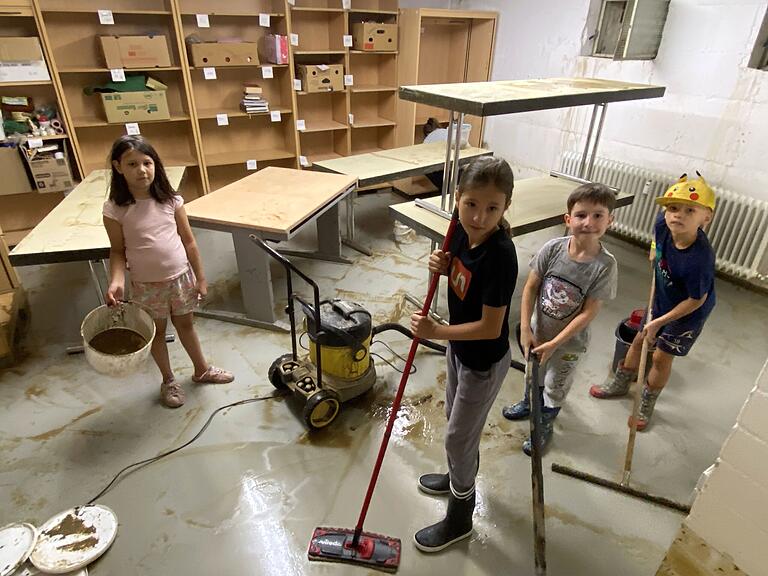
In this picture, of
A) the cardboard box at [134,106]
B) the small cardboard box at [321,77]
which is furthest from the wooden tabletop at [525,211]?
the cardboard box at [134,106]

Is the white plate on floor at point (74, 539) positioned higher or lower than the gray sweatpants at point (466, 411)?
lower

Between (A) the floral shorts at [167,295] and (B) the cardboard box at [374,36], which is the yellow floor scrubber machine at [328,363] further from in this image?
(B) the cardboard box at [374,36]

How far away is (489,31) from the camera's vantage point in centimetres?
521

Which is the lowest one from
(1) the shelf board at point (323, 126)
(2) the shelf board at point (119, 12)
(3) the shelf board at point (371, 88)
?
(1) the shelf board at point (323, 126)

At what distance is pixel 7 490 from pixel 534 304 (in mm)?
2427

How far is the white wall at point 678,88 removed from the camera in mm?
3459

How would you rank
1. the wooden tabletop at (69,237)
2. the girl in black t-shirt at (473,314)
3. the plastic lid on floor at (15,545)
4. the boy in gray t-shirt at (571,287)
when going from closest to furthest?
the girl in black t-shirt at (473,314) < the plastic lid on floor at (15,545) < the boy in gray t-shirt at (571,287) < the wooden tabletop at (69,237)

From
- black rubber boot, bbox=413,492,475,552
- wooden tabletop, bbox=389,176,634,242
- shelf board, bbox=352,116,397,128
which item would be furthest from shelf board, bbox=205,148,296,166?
black rubber boot, bbox=413,492,475,552

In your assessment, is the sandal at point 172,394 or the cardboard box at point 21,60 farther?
the cardboard box at point 21,60

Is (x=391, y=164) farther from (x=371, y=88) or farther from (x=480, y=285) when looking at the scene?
(x=480, y=285)

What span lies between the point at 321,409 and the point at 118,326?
1.02 metres

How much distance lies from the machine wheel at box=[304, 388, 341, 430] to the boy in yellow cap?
149 cm

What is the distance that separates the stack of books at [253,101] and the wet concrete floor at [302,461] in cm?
252

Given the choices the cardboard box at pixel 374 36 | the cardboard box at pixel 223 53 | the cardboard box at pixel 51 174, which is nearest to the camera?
the cardboard box at pixel 51 174
